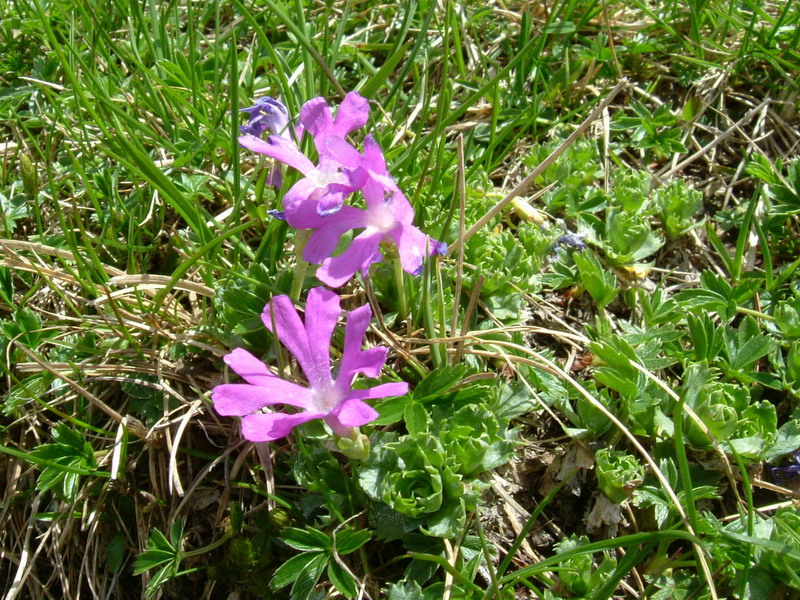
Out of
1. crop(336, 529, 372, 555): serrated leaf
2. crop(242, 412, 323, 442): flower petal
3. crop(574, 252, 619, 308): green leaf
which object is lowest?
crop(336, 529, 372, 555): serrated leaf

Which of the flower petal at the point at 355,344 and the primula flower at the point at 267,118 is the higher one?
the primula flower at the point at 267,118

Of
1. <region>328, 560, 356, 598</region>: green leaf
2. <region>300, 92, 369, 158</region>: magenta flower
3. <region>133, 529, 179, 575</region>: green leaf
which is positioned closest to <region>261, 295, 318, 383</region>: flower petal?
<region>300, 92, 369, 158</region>: magenta flower

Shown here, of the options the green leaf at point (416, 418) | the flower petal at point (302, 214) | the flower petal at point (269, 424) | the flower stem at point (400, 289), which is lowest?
the green leaf at point (416, 418)

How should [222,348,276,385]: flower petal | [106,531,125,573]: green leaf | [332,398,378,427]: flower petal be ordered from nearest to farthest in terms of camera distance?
[332,398,378,427]: flower petal
[222,348,276,385]: flower petal
[106,531,125,573]: green leaf

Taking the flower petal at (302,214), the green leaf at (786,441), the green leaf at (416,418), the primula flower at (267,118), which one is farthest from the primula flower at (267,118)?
the green leaf at (786,441)

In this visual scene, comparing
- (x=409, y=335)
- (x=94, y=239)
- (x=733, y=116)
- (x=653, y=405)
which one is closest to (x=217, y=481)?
(x=409, y=335)

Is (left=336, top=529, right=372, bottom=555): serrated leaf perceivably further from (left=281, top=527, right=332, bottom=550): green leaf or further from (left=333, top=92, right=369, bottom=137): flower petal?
(left=333, top=92, right=369, bottom=137): flower petal

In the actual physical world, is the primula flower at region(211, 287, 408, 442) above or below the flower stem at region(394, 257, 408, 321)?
above

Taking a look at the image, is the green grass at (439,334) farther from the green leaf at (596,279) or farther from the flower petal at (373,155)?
the flower petal at (373,155)
